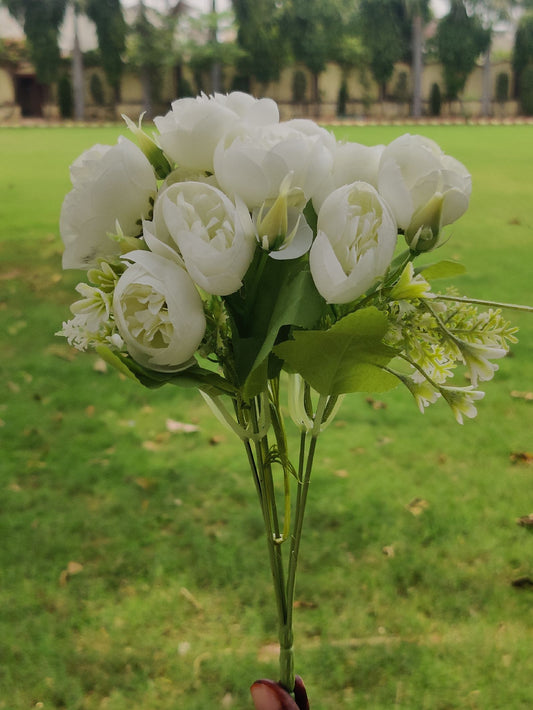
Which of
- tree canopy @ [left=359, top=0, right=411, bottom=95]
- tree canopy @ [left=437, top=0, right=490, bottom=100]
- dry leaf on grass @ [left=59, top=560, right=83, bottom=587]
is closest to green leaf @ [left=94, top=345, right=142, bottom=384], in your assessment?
dry leaf on grass @ [left=59, top=560, right=83, bottom=587]

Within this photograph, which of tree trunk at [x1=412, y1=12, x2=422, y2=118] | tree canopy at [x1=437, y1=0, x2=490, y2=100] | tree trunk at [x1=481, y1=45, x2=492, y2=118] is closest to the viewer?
tree canopy at [x1=437, y1=0, x2=490, y2=100]

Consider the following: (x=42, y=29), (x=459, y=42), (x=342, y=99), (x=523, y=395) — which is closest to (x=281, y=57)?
(x=342, y=99)

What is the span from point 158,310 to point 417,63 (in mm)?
36934

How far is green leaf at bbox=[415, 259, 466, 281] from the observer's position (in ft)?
3.58

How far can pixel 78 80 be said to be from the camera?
32531mm

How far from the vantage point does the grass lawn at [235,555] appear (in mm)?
2154

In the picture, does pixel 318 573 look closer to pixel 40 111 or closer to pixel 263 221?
pixel 263 221

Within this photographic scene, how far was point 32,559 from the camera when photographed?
2.69 meters

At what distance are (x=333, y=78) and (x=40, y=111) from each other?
14.7 metres

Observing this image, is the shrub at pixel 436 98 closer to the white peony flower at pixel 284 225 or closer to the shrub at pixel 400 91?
the shrub at pixel 400 91

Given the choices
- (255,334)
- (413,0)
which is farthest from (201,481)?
(413,0)

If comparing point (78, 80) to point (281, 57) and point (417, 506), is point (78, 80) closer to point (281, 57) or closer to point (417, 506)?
point (281, 57)

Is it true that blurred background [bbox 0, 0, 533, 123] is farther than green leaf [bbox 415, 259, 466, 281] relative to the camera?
Yes

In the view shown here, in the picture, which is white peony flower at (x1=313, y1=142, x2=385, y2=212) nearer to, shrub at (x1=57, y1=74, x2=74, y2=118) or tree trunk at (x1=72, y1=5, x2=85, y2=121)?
shrub at (x1=57, y1=74, x2=74, y2=118)
